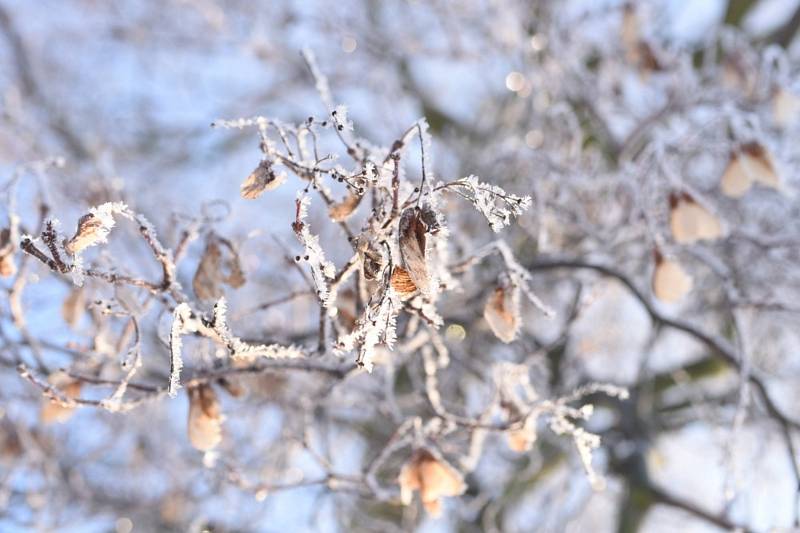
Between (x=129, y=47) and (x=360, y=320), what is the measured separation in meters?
5.09

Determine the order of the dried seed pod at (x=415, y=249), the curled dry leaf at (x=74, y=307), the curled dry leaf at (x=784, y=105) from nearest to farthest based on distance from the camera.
Result: the dried seed pod at (x=415, y=249)
the curled dry leaf at (x=74, y=307)
the curled dry leaf at (x=784, y=105)

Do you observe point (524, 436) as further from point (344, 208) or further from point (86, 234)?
point (86, 234)

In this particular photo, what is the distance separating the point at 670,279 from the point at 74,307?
1.38m

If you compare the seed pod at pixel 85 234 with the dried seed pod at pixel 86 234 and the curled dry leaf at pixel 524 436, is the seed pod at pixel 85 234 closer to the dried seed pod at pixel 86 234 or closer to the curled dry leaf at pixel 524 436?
the dried seed pod at pixel 86 234

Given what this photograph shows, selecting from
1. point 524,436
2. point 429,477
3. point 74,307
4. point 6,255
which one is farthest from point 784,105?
point 6,255

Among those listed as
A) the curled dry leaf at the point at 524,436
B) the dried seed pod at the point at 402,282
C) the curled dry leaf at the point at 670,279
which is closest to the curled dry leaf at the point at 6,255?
the dried seed pod at the point at 402,282

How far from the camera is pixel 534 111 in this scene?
3412 millimetres

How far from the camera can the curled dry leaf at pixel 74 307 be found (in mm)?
1816

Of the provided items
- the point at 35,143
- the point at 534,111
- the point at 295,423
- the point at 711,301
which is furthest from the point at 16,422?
the point at 711,301

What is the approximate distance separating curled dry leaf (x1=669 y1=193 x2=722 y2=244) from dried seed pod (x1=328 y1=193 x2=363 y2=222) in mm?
916

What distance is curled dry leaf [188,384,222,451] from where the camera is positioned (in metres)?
1.56

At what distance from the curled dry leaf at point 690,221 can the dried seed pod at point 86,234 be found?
130 centimetres

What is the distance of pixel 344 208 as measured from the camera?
1352 millimetres

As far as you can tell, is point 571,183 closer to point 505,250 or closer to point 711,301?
point 505,250
